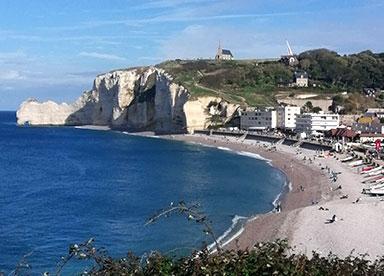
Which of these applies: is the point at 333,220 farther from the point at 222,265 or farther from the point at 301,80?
the point at 301,80

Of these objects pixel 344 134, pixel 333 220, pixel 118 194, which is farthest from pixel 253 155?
pixel 333 220

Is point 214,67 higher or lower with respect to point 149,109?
higher

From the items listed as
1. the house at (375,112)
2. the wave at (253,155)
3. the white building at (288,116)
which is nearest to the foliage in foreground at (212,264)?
the wave at (253,155)

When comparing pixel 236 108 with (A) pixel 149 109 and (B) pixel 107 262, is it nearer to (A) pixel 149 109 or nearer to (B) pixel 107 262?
(A) pixel 149 109

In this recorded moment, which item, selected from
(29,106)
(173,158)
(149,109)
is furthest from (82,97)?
(173,158)

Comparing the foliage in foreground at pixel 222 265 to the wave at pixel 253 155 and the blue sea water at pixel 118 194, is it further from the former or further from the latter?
the wave at pixel 253 155

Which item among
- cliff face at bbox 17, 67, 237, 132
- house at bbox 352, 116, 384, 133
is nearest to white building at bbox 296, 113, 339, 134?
house at bbox 352, 116, 384, 133
